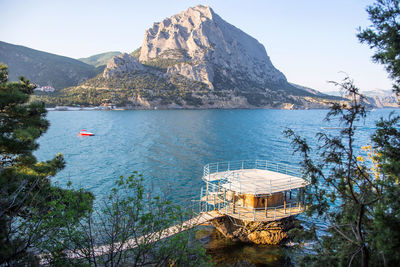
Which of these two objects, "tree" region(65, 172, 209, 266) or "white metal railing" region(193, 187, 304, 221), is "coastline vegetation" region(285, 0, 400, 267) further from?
"white metal railing" region(193, 187, 304, 221)

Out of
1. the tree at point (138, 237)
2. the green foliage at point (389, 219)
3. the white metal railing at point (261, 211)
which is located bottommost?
the white metal railing at point (261, 211)

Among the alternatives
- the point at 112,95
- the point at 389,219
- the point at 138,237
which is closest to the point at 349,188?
the point at 389,219

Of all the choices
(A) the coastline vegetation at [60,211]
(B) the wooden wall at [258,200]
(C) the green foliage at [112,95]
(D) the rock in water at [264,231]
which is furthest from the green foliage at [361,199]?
(C) the green foliage at [112,95]

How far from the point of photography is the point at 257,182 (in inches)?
811

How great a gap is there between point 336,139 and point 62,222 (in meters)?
9.80

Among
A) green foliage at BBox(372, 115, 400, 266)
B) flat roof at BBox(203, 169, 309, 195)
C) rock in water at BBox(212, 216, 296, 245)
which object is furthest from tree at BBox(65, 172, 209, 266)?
rock in water at BBox(212, 216, 296, 245)

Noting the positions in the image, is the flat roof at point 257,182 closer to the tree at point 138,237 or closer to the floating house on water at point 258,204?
the floating house on water at point 258,204

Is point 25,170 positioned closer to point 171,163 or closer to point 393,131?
point 393,131

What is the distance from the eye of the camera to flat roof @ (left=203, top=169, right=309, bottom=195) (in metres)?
19.1

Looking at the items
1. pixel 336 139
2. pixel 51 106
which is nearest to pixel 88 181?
pixel 336 139

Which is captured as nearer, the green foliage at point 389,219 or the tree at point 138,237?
the green foliage at point 389,219

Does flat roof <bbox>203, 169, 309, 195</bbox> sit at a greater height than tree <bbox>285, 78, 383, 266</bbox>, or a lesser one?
→ lesser

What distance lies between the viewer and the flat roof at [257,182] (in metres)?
19.1

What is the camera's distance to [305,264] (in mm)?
9445
